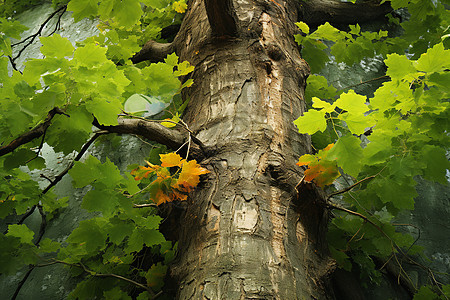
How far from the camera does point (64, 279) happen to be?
2.11m

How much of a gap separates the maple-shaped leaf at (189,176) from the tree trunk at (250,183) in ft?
0.22

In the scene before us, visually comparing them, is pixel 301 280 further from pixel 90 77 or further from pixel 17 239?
pixel 17 239

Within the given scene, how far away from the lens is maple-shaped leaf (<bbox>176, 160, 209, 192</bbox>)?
126cm

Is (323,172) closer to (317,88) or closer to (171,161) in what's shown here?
(171,161)

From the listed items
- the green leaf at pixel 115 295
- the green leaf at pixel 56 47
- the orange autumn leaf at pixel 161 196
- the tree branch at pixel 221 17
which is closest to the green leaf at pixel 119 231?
the orange autumn leaf at pixel 161 196

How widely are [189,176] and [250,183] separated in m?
0.22

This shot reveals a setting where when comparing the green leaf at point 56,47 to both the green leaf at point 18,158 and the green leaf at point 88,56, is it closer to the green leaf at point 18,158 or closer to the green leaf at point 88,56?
the green leaf at point 88,56

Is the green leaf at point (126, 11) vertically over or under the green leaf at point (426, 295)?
over

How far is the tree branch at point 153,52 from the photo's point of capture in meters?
2.48

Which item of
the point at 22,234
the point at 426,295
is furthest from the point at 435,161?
the point at 22,234

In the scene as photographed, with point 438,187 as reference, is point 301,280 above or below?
above

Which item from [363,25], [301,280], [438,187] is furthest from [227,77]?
[363,25]

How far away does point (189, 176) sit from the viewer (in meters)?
1.27

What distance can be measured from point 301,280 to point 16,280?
1.86m
